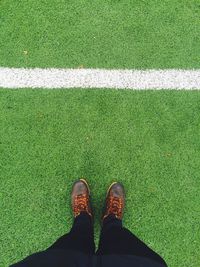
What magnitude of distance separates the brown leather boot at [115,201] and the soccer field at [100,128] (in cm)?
7

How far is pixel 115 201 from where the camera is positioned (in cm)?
351

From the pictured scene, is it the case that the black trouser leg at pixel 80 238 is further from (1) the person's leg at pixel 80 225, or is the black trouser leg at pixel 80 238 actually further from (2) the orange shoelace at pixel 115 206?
(2) the orange shoelace at pixel 115 206

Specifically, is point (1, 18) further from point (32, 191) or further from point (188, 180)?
point (188, 180)

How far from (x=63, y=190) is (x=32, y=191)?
259 millimetres

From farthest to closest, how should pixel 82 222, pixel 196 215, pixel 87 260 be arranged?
pixel 196 215 → pixel 82 222 → pixel 87 260

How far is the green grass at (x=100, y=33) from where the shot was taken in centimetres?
368

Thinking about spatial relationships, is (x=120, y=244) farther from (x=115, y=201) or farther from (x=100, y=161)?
(x=100, y=161)

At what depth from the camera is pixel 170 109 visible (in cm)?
365

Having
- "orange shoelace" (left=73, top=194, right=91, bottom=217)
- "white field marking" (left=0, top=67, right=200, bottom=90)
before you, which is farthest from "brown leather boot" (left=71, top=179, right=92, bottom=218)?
"white field marking" (left=0, top=67, right=200, bottom=90)

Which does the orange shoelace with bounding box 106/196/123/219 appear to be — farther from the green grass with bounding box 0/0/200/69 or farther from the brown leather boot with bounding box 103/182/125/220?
the green grass with bounding box 0/0/200/69

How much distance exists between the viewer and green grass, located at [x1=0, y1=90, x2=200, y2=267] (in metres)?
3.52

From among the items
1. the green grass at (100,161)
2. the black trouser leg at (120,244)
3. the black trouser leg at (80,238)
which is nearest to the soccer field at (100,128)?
the green grass at (100,161)

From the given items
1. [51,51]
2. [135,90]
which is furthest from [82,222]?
[51,51]

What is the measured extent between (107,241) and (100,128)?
40.3 inches
